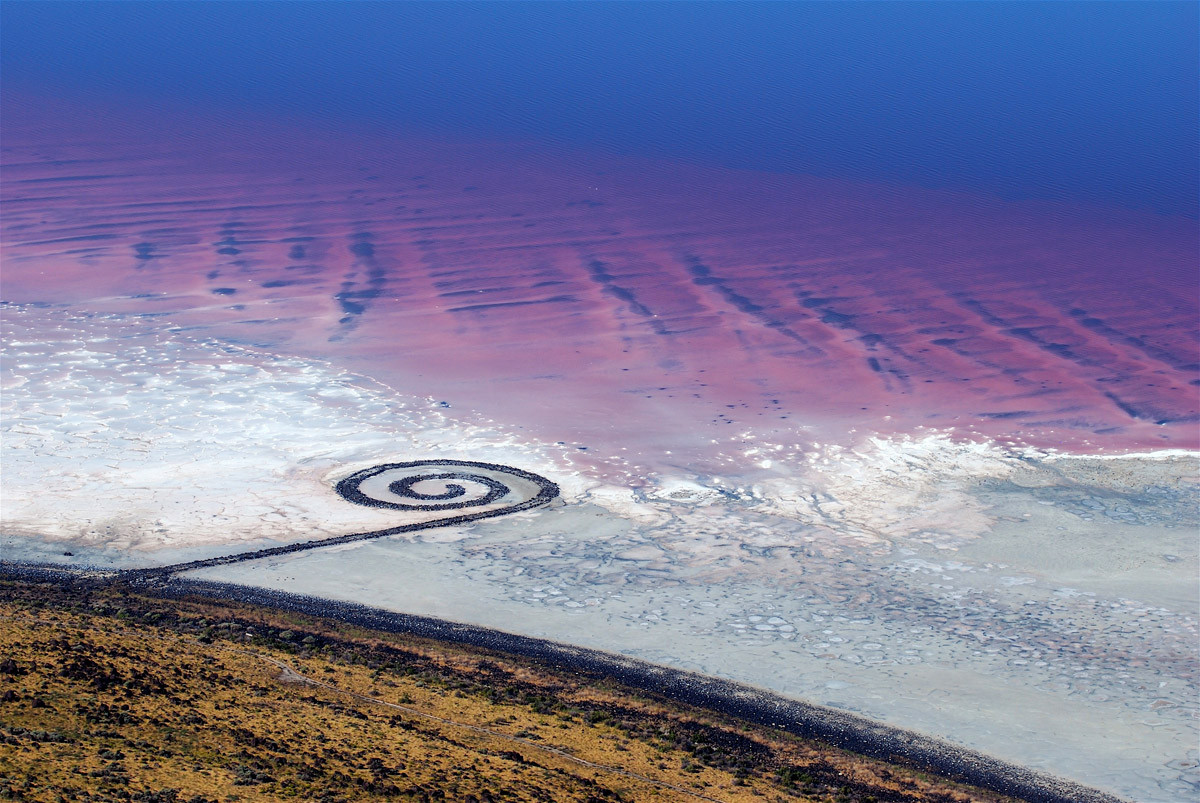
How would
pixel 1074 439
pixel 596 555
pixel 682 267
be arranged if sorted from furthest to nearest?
pixel 682 267, pixel 1074 439, pixel 596 555

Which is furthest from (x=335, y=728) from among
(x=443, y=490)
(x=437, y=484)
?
(x=437, y=484)

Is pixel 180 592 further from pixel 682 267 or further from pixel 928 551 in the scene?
pixel 682 267

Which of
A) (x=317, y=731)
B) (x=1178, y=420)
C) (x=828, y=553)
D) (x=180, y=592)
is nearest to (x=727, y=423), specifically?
(x=828, y=553)

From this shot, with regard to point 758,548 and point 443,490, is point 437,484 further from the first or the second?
point 758,548

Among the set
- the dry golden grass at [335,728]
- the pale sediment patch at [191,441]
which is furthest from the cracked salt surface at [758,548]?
the dry golden grass at [335,728]

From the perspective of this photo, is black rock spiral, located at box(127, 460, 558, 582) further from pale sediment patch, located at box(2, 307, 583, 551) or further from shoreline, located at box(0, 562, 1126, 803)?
shoreline, located at box(0, 562, 1126, 803)

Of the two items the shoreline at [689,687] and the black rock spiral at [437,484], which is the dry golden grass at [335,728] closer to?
the shoreline at [689,687]

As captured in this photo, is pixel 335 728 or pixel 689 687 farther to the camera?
pixel 689 687
